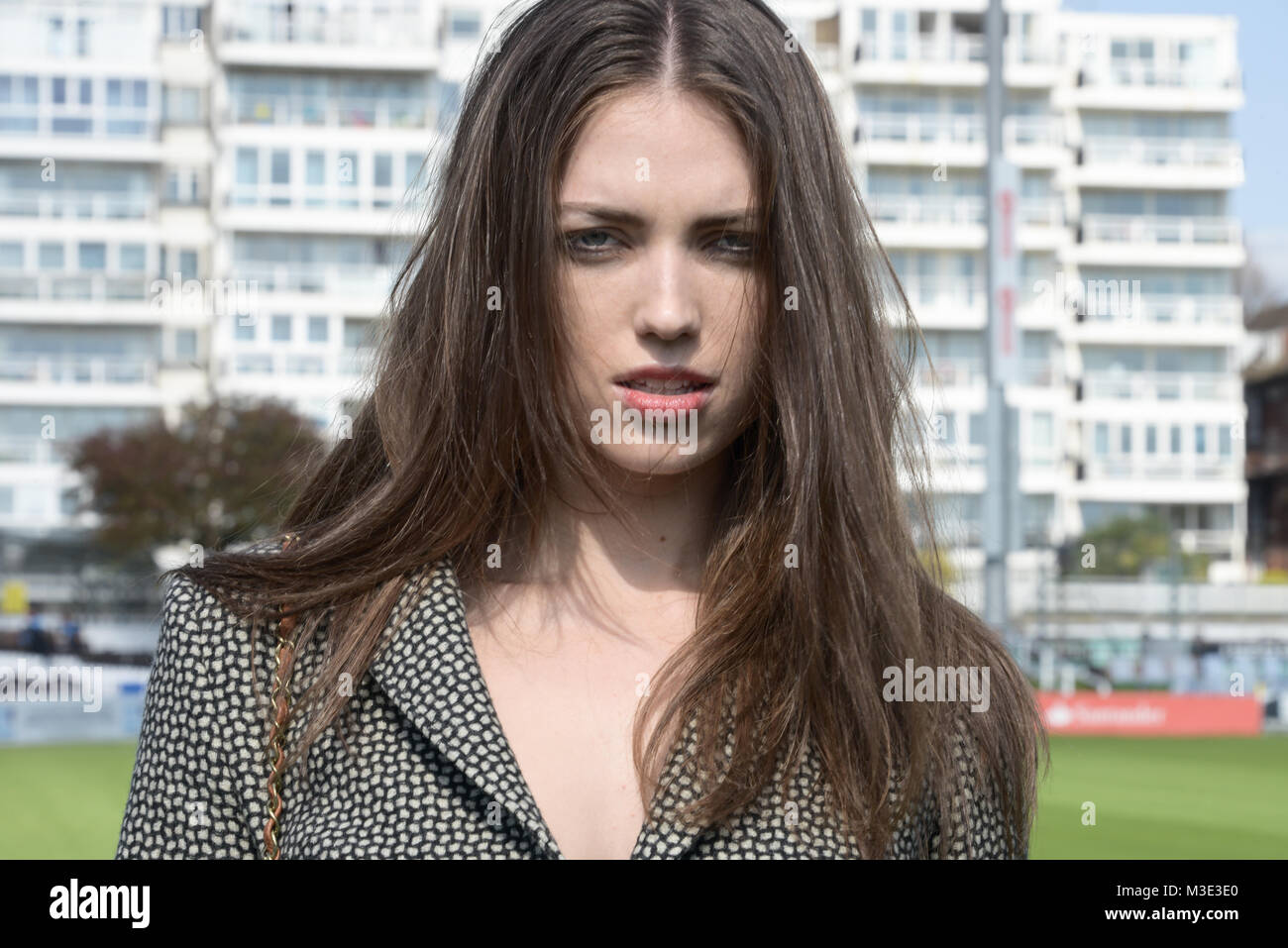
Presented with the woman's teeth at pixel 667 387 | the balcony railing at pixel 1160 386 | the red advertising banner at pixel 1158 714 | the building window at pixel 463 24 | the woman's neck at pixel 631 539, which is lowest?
the red advertising banner at pixel 1158 714

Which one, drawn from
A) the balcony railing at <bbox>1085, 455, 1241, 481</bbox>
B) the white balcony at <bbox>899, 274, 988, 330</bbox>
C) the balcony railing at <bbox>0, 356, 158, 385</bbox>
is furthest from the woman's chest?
the balcony railing at <bbox>1085, 455, 1241, 481</bbox>

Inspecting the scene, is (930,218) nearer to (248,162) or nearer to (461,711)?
(248,162)

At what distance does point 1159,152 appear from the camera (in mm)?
46344

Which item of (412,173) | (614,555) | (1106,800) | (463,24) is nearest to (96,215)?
(412,173)

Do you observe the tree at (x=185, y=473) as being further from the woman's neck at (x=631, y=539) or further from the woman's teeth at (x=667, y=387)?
the woman's teeth at (x=667, y=387)

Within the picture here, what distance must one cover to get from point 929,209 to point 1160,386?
8562mm

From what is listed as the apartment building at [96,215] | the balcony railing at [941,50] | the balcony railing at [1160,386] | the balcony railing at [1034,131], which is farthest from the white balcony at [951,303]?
the apartment building at [96,215]

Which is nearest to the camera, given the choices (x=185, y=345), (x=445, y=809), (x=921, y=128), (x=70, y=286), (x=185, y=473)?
(x=445, y=809)

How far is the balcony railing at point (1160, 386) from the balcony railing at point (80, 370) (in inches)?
997

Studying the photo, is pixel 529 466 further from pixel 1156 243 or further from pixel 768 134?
pixel 1156 243

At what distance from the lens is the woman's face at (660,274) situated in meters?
1.99

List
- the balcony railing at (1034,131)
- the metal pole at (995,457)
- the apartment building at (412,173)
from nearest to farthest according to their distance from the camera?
1. the metal pole at (995,457)
2. the apartment building at (412,173)
3. the balcony railing at (1034,131)
